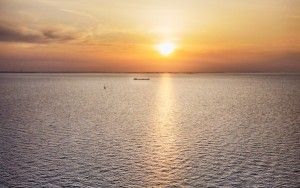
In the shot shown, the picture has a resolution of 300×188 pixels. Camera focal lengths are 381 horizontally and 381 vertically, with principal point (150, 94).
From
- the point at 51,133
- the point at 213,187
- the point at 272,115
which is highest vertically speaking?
the point at 272,115

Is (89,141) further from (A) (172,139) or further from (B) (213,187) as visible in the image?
(B) (213,187)

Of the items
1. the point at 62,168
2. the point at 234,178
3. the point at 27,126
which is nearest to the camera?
the point at 234,178

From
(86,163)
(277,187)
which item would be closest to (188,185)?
(277,187)

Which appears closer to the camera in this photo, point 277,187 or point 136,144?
point 277,187

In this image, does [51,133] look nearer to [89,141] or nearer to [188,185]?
[89,141]

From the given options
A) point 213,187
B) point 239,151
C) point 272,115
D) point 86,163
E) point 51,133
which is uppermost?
point 272,115

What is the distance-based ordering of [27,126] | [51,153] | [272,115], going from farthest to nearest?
1. [272,115]
2. [27,126]
3. [51,153]

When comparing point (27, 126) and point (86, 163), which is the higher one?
point (27, 126)

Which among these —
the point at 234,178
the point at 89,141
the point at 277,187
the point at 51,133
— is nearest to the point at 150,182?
the point at 234,178

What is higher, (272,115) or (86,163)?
(272,115)
